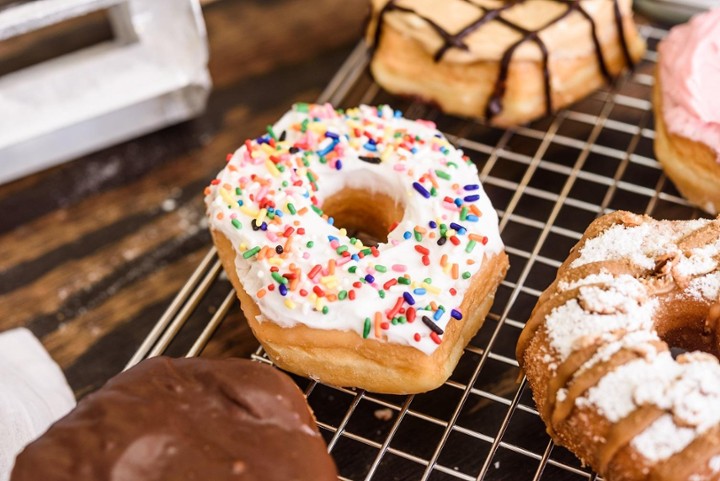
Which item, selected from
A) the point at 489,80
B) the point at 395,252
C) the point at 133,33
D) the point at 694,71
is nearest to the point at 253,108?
the point at 133,33

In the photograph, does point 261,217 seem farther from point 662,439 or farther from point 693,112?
point 693,112

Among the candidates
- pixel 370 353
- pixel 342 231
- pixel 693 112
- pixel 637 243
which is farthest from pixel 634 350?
pixel 693 112

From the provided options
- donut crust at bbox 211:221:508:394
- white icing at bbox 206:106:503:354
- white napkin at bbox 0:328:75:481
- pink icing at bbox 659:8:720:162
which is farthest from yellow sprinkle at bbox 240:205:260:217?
pink icing at bbox 659:8:720:162

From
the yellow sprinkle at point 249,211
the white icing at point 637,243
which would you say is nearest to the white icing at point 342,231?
the yellow sprinkle at point 249,211

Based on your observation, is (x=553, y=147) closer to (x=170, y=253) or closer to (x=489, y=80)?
(x=489, y=80)

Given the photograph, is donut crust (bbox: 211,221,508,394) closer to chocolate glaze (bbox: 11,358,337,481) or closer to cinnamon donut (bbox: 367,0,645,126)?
chocolate glaze (bbox: 11,358,337,481)
